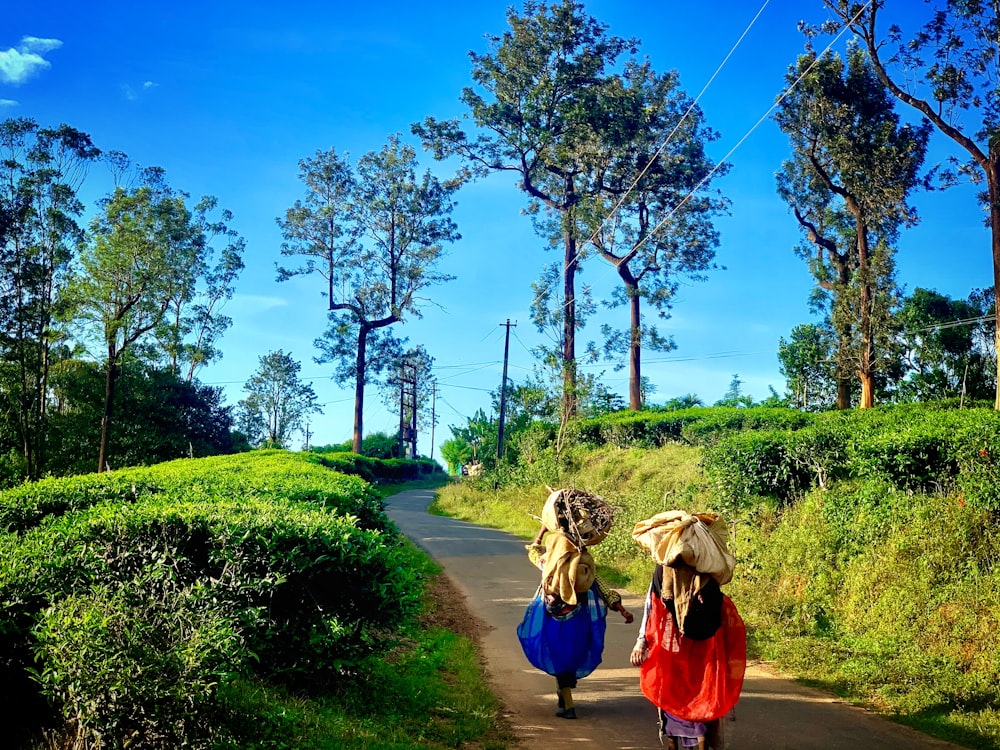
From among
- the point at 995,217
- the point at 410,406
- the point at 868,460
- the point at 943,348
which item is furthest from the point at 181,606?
the point at 410,406

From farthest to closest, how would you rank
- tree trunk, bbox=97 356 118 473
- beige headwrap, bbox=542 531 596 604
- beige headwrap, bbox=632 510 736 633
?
tree trunk, bbox=97 356 118 473
beige headwrap, bbox=542 531 596 604
beige headwrap, bbox=632 510 736 633

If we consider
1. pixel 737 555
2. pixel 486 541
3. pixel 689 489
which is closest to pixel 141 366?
pixel 486 541

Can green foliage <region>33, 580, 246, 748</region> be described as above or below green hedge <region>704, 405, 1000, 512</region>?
below

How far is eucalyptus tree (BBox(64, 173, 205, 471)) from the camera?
110 feet

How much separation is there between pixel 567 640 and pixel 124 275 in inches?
1264

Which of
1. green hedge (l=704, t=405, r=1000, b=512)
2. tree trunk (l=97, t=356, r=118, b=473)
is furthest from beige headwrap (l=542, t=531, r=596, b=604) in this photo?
tree trunk (l=97, t=356, r=118, b=473)

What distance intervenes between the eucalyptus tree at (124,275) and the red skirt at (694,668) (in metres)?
31.6

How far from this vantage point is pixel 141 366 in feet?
130

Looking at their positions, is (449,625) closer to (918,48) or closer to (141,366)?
(918,48)

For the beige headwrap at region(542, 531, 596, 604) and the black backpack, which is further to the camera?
the beige headwrap at region(542, 531, 596, 604)

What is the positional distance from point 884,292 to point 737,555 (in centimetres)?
2016

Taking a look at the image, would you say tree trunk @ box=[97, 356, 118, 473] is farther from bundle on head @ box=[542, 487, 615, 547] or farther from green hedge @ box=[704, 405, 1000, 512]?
bundle on head @ box=[542, 487, 615, 547]

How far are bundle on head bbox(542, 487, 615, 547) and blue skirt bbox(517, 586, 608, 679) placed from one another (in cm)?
50

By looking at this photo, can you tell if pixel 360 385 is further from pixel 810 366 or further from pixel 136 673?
pixel 136 673
